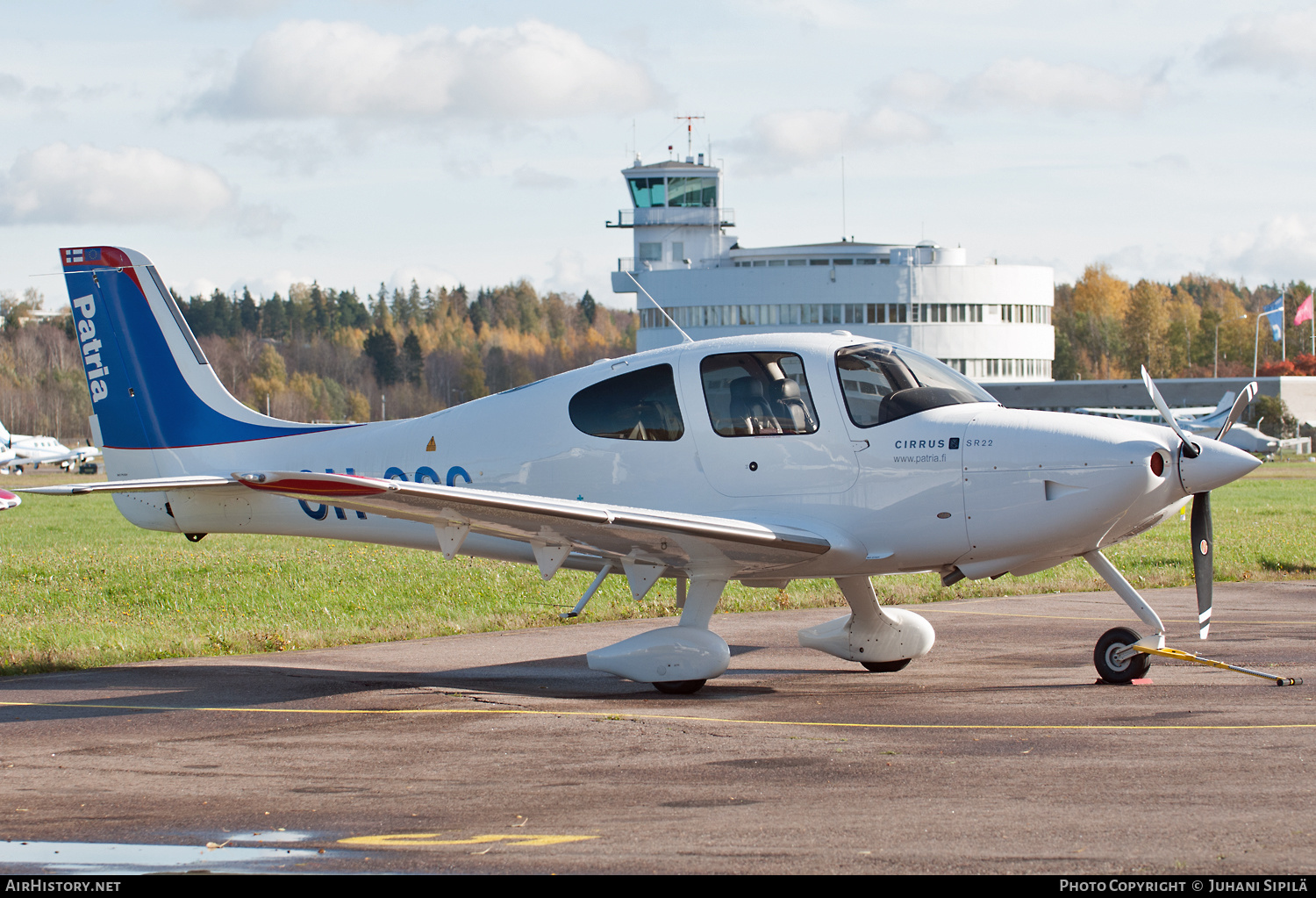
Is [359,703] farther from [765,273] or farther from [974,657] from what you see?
[765,273]

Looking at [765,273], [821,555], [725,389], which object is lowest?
[821,555]

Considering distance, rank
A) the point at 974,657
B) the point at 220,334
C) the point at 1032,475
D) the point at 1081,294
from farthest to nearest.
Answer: the point at 220,334 < the point at 1081,294 < the point at 974,657 < the point at 1032,475

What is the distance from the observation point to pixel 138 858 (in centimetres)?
592

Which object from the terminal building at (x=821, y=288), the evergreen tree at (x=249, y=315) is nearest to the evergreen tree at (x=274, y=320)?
the evergreen tree at (x=249, y=315)

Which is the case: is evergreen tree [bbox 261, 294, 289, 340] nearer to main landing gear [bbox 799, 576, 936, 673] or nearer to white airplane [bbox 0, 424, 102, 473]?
white airplane [bbox 0, 424, 102, 473]

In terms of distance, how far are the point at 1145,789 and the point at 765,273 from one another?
8162 centimetres

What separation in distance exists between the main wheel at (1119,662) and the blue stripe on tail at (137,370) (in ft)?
23.6

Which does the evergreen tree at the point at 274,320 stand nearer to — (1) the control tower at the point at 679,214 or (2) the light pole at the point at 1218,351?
(1) the control tower at the point at 679,214

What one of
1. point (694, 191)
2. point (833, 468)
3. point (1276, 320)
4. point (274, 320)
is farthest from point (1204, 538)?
point (274, 320)

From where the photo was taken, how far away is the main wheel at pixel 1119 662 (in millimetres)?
10211

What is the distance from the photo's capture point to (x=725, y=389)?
10.6 metres

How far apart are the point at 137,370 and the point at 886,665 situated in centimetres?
765
